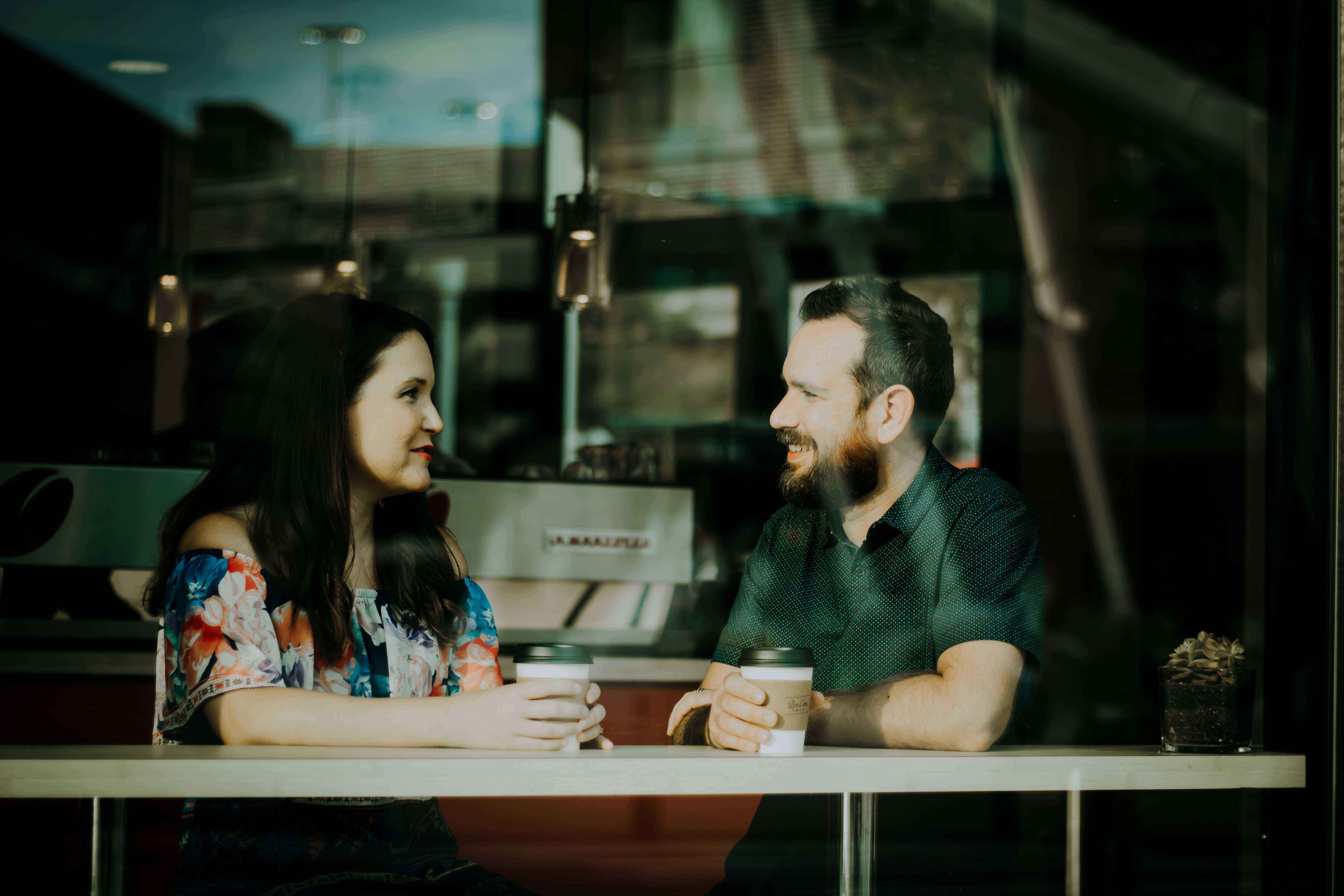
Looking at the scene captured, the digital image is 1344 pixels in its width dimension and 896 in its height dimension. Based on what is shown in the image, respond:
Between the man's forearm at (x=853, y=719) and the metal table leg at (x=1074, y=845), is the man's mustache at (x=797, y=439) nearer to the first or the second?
the man's forearm at (x=853, y=719)

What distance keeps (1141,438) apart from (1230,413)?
0.94 m

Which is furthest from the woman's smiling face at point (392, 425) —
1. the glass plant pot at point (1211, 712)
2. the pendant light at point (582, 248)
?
the pendant light at point (582, 248)

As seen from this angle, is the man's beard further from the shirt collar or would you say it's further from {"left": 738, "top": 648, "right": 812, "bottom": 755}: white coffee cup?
{"left": 738, "top": 648, "right": 812, "bottom": 755}: white coffee cup

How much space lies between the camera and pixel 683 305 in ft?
14.5

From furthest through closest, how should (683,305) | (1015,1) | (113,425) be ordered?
1. (683,305)
2. (113,425)
3. (1015,1)

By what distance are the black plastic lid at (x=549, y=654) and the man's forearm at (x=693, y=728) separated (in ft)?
1.09

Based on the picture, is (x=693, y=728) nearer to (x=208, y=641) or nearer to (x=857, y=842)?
(x=857, y=842)

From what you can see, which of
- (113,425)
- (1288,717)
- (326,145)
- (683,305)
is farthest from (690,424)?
(1288,717)

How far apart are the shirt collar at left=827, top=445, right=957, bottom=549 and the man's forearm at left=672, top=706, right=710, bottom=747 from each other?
0.36 m

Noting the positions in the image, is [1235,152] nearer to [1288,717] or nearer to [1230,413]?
[1230,413]

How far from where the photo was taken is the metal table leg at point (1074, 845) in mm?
1271

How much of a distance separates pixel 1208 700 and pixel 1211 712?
0.05 ft

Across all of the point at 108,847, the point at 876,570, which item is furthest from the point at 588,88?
the point at 108,847

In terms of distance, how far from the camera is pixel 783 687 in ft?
3.95
